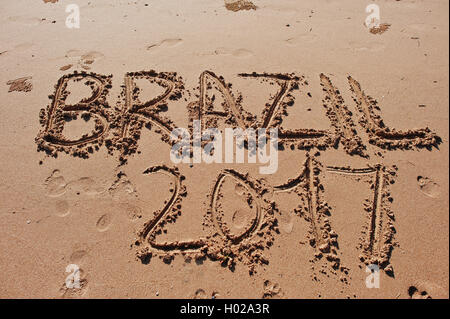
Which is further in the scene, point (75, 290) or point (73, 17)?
point (73, 17)

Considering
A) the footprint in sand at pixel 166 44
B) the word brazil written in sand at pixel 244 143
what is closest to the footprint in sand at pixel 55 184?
the word brazil written in sand at pixel 244 143

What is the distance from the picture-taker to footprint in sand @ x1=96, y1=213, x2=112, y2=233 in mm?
3045

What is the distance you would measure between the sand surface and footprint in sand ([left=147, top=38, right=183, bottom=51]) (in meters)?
0.03

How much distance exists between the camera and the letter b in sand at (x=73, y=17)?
5043mm

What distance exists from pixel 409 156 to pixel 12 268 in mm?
4510

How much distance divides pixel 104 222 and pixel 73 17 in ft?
13.5

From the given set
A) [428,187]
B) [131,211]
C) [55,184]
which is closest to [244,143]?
[131,211]

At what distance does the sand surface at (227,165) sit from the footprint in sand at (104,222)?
14 millimetres

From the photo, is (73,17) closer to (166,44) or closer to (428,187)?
(166,44)

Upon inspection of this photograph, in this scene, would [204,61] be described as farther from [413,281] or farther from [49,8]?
[413,281]

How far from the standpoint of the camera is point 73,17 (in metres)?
5.18

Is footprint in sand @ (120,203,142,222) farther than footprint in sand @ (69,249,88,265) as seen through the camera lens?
Yes

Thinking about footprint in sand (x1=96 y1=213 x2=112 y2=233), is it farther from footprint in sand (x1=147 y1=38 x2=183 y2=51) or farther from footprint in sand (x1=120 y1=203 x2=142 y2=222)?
footprint in sand (x1=147 y1=38 x2=183 y2=51)

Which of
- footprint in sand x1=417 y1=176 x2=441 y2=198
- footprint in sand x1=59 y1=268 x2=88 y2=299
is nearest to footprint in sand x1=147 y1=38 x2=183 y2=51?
footprint in sand x1=59 y1=268 x2=88 y2=299
